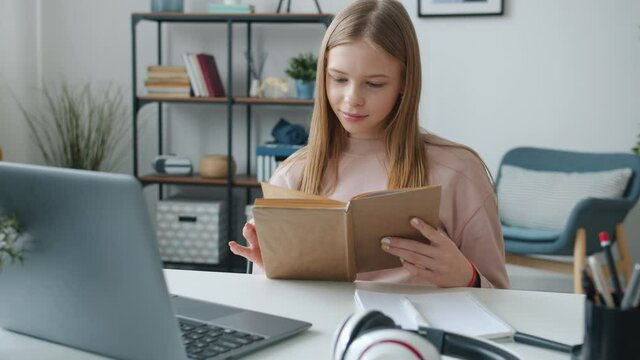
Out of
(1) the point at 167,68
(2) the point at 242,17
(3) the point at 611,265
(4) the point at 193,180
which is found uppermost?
(2) the point at 242,17

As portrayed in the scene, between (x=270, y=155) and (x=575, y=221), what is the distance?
1.53 m

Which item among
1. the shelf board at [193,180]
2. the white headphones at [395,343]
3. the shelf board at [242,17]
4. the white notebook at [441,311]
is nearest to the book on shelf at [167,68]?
the shelf board at [242,17]

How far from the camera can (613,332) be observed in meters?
0.76

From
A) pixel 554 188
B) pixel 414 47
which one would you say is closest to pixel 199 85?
pixel 554 188

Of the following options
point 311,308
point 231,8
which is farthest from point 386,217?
point 231,8

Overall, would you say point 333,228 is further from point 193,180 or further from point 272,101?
point 193,180

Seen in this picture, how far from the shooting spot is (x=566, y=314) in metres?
1.19

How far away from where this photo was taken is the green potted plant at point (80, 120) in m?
4.34

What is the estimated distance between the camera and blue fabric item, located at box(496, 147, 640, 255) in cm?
325

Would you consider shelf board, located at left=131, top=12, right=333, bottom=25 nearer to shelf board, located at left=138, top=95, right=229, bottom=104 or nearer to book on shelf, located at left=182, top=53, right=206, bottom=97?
book on shelf, located at left=182, top=53, right=206, bottom=97

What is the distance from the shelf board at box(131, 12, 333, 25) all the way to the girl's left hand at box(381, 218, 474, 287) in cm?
275

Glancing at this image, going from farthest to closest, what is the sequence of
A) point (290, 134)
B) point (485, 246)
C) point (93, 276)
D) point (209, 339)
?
point (290, 134)
point (485, 246)
point (209, 339)
point (93, 276)

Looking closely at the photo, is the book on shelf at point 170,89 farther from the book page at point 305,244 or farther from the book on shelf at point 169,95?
the book page at point 305,244

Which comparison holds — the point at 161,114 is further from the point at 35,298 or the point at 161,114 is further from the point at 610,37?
the point at 35,298
